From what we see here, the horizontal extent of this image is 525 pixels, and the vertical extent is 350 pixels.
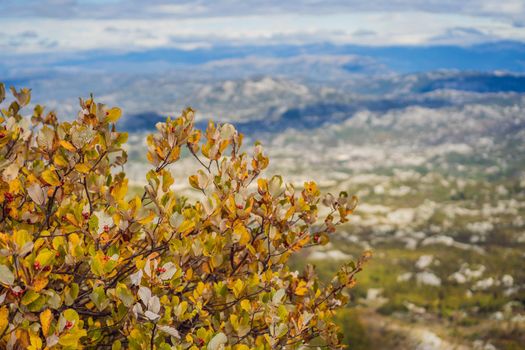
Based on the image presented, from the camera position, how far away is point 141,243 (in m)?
6.70

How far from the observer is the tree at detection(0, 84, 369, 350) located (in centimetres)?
446

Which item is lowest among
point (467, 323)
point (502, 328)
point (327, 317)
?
point (467, 323)

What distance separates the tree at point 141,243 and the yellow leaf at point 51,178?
0.01 m

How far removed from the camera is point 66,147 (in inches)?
186

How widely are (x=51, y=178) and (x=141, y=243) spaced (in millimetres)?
2062

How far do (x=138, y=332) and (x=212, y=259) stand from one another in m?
1.41

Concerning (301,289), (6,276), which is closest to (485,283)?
(301,289)

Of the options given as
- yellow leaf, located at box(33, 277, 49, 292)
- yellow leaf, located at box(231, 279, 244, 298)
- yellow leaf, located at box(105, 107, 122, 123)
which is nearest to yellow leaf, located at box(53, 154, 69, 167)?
yellow leaf, located at box(105, 107, 122, 123)

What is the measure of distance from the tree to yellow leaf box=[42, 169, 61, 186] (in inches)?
0.6

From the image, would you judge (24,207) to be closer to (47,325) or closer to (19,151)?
(19,151)

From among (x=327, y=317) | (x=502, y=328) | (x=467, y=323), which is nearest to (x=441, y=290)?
(x=467, y=323)

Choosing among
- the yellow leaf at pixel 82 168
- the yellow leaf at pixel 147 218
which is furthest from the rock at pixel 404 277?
the yellow leaf at pixel 82 168

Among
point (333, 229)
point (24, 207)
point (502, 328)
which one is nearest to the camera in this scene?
point (24, 207)

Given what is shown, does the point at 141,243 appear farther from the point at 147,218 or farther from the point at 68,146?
the point at 68,146
